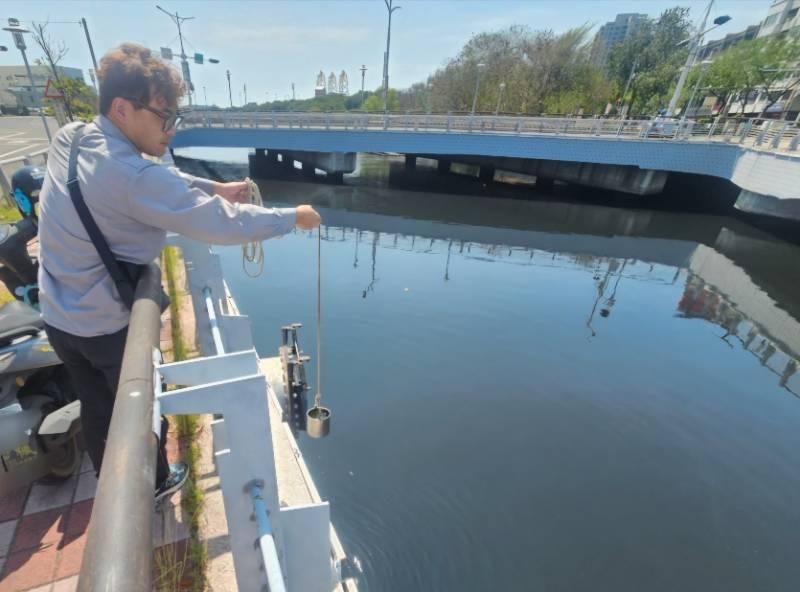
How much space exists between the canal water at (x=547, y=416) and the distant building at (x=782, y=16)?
56.8 metres

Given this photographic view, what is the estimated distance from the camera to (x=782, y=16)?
48469 millimetres

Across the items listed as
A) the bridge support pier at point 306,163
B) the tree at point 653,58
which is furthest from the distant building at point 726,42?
the bridge support pier at point 306,163

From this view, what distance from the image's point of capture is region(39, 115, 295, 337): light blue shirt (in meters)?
1.24

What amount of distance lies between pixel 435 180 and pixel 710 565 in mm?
27560

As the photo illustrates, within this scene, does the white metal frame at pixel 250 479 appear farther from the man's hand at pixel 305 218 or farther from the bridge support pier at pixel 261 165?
the bridge support pier at pixel 261 165

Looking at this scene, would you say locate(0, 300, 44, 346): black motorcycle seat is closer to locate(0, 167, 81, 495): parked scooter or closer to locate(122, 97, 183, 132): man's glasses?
locate(0, 167, 81, 495): parked scooter

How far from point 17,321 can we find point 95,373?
952 mm

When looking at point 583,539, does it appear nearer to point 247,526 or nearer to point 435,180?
point 247,526

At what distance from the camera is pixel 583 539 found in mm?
4266

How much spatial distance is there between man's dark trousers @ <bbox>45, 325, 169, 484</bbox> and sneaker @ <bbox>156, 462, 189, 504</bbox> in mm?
45

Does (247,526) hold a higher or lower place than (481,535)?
higher

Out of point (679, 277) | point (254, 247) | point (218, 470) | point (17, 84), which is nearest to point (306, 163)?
point (679, 277)

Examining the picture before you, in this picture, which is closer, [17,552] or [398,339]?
[17,552]

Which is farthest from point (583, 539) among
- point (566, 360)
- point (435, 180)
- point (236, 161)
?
point (236, 161)
